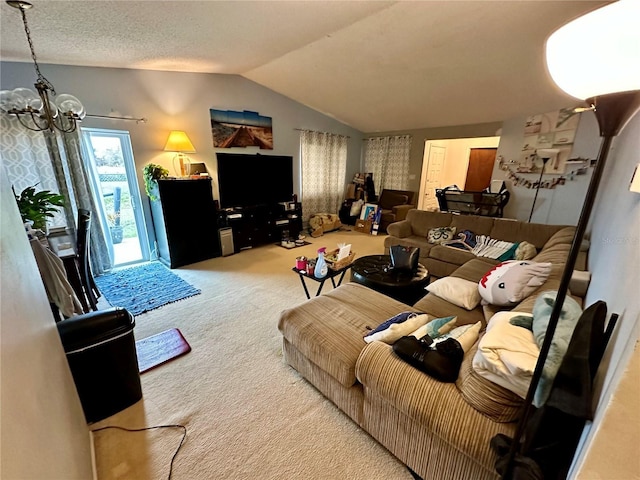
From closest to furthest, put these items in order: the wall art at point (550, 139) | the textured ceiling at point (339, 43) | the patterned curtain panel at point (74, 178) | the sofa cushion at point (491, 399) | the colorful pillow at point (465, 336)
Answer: the sofa cushion at point (491, 399), the colorful pillow at point (465, 336), the textured ceiling at point (339, 43), the patterned curtain panel at point (74, 178), the wall art at point (550, 139)

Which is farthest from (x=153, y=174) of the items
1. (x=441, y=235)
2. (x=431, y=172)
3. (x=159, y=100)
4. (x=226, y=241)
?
(x=431, y=172)

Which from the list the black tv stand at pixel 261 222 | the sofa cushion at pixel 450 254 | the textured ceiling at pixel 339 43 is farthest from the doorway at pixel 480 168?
the black tv stand at pixel 261 222

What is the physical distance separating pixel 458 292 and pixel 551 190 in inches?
143

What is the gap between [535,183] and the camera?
4.27 m

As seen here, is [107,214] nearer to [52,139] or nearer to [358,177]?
[52,139]

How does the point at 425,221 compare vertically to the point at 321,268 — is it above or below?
above

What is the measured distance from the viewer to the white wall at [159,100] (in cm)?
295

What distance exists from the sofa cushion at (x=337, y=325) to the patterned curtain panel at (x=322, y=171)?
3.84 meters

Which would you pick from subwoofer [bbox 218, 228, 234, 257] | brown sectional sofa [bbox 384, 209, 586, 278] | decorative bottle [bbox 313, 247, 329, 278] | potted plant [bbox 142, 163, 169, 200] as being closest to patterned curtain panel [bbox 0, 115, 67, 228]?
potted plant [bbox 142, 163, 169, 200]

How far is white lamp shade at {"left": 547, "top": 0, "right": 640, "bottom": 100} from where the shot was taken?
0.50 meters

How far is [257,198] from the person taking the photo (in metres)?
4.49

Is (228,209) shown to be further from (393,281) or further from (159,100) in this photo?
(393,281)

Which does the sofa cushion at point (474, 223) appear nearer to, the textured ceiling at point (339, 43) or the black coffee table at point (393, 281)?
the black coffee table at point (393, 281)

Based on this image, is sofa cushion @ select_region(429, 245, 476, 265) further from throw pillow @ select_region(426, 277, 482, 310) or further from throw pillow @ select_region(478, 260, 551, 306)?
throw pillow @ select_region(478, 260, 551, 306)
